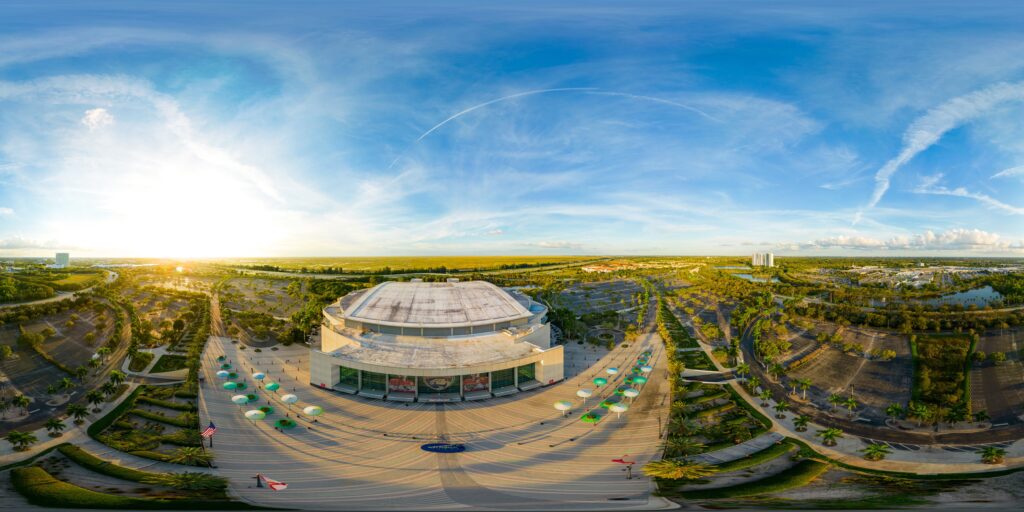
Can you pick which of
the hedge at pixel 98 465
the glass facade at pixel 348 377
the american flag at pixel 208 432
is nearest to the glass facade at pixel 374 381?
the glass facade at pixel 348 377

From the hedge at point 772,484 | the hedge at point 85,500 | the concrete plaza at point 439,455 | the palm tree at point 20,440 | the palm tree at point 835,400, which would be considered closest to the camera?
the hedge at point 85,500

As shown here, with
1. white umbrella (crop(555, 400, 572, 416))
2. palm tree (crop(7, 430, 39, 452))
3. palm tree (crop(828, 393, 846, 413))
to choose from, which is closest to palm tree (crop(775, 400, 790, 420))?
palm tree (crop(828, 393, 846, 413))

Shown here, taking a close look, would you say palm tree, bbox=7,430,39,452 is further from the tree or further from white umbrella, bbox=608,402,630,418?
the tree

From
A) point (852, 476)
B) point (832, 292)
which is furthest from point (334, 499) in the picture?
point (832, 292)

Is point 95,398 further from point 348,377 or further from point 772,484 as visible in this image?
point 772,484

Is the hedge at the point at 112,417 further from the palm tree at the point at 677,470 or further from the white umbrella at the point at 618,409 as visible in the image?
the palm tree at the point at 677,470

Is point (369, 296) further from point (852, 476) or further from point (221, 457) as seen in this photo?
point (852, 476)
